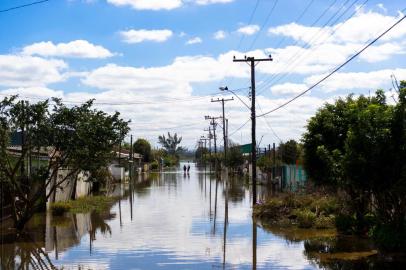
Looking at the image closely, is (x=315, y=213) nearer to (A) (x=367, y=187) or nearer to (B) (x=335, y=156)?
(B) (x=335, y=156)

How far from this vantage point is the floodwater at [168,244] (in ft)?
52.4

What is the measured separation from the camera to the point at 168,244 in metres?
19.3

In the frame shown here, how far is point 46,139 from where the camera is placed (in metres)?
22.5

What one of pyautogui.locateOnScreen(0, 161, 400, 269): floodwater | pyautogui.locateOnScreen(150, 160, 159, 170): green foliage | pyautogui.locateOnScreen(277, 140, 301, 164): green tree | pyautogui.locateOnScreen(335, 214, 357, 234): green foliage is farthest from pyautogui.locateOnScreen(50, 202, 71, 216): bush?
pyautogui.locateOnScreen(150, 160, 159, 170): green foliage

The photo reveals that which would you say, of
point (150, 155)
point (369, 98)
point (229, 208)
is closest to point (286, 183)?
point (229, 208)

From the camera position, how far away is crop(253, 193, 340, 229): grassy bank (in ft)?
78.5

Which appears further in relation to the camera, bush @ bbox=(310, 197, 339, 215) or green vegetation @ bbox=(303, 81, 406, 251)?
bush @ bbox=(310, 197, 339, 215)

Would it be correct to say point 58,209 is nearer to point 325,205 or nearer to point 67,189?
point 67,189

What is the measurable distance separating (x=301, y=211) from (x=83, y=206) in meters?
14.5

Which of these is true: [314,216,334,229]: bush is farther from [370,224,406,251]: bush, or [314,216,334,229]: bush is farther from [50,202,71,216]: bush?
[50,202,71,216]: bush

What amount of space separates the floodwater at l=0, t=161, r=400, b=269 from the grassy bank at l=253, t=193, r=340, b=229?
1.01 m

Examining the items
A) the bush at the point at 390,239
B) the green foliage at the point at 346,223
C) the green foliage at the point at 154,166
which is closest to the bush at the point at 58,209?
the green foliage at the point at 346,223

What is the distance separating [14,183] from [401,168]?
558 inches

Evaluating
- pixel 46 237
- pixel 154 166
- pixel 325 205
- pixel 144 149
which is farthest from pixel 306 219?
pixel 144 149
